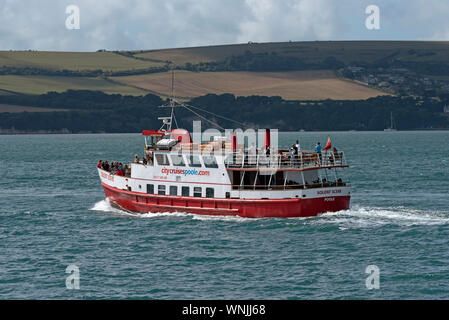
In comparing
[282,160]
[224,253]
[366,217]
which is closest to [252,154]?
[282,160]

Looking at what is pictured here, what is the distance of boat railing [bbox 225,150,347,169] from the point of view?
169 ft

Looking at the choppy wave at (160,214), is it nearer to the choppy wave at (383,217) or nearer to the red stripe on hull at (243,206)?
the red stripe on hull at (243,206)

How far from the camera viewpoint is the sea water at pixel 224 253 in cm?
3600

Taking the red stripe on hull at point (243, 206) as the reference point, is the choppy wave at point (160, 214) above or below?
below

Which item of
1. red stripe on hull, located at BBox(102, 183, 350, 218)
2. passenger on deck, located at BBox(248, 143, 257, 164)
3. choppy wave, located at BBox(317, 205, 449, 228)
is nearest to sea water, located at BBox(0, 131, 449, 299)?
choppy wave, located at BBox(317, 205, 449, 228)

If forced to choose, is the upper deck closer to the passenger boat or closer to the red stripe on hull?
the passenger boat

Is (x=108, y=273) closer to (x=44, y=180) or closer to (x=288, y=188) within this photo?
(x=288, y=188)

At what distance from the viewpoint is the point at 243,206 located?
170ft

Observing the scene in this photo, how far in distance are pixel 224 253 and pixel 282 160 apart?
1116 centimetres

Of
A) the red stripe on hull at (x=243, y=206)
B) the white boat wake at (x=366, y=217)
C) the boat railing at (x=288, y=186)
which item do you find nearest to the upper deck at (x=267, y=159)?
the boat railing at (x=288, y=186)
